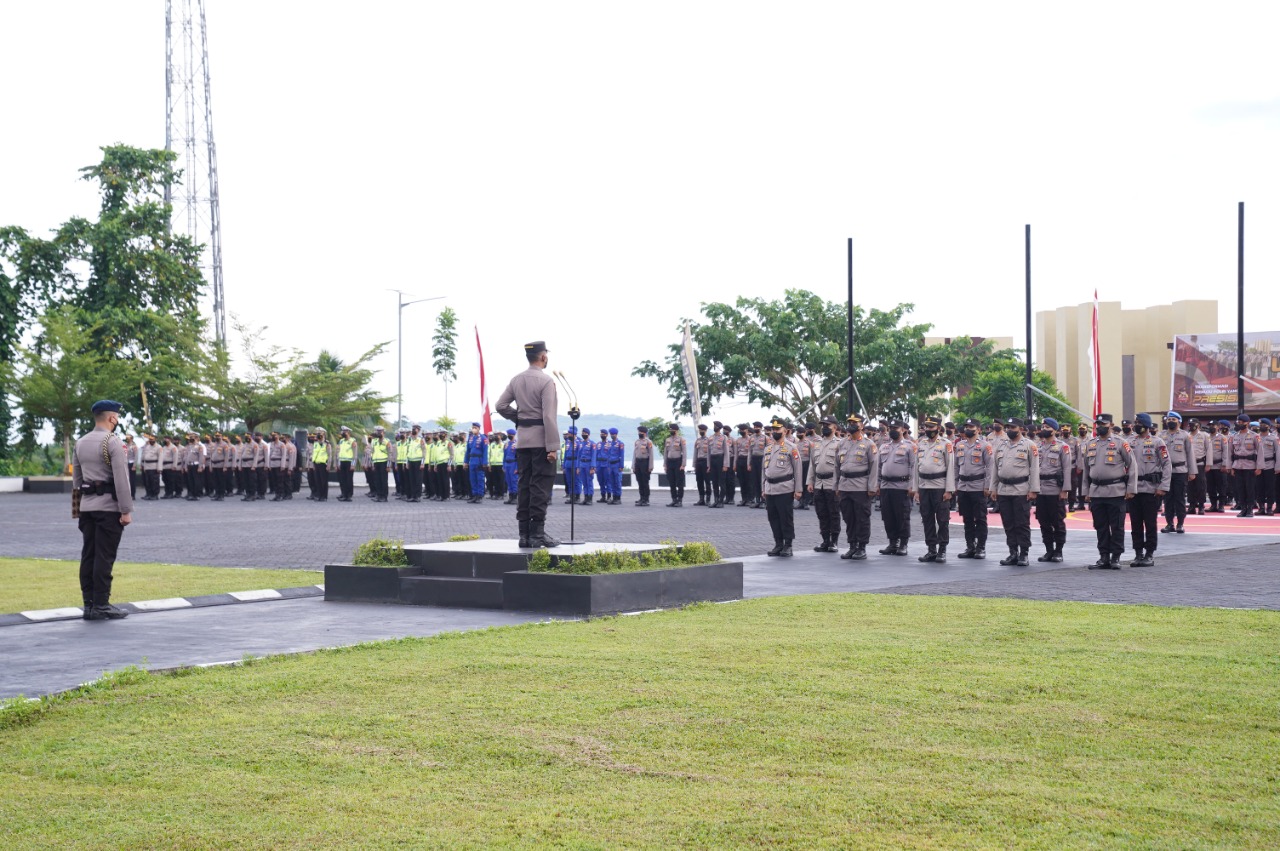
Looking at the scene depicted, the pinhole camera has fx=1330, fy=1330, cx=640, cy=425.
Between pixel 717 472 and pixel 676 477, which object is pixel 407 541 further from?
pixel 676 477

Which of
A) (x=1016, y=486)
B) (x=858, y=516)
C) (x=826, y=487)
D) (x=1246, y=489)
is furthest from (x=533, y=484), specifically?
A: (x=1246, y=489)

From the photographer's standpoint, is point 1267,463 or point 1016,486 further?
point 1267,463

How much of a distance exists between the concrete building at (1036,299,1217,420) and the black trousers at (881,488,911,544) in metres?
58.6

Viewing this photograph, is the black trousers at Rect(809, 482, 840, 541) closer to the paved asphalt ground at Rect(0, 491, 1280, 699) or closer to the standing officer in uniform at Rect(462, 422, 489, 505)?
the paved asphalt ground at Rect(0, 491, 1280, 699)

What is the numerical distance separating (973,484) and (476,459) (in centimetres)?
1964

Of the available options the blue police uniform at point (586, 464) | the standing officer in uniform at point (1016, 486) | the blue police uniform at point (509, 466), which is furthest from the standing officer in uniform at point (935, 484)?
the blue police uniform at point (586, 464)

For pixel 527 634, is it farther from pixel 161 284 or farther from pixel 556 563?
pixel 161 284

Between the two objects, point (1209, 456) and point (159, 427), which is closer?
point (1209, 456)

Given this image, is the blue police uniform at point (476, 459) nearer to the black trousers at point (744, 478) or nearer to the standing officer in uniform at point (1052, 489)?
the black trousers at point (744, 478)

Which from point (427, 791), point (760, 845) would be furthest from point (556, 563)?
point (760, 845)

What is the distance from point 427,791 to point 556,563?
6080mm

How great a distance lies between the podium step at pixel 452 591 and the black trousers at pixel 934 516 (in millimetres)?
7262

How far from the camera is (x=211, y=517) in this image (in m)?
27.3

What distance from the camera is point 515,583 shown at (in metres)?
11.1
